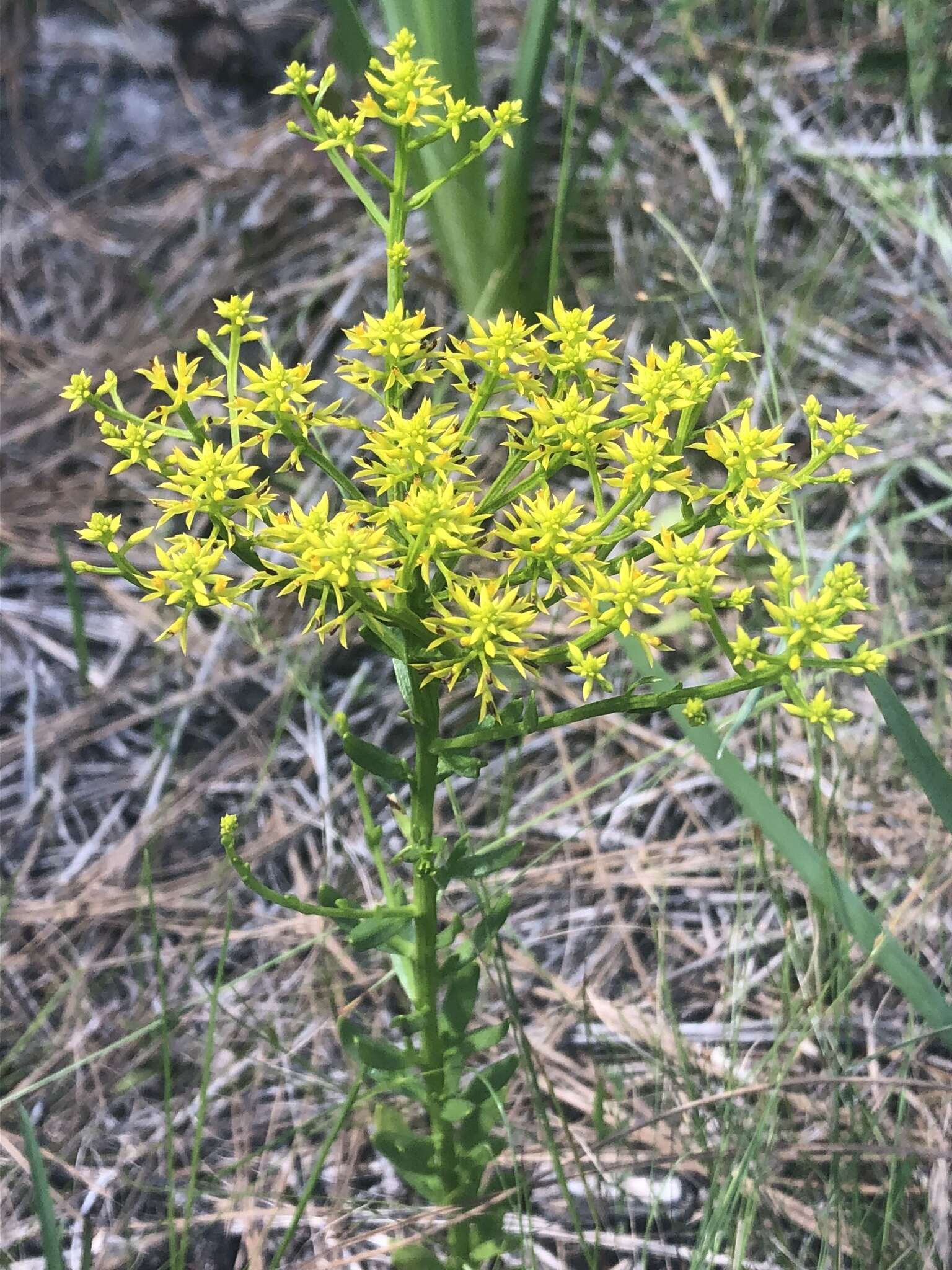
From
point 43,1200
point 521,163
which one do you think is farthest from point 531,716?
point 521,163

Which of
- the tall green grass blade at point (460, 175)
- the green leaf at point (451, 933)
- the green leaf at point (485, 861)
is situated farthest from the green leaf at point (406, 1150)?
the tall green grass blade at point (460, 175)

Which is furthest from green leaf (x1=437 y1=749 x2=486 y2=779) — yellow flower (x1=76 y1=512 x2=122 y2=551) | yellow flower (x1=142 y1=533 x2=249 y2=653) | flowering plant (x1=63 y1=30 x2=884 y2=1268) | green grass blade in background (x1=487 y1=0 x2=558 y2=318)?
green grass blade in background (x1=487 y1=0 x2=558 y2=318)

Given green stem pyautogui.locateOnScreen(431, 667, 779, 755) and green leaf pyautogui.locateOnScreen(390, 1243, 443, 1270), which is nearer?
green stem pyautogui.locateOnScreen(431, 667, 779, 755)

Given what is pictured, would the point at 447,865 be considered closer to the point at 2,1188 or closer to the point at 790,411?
the point at 2,1188

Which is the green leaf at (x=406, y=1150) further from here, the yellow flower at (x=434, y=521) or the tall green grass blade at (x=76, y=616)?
the tall green grass blade at (x=76, y=616)

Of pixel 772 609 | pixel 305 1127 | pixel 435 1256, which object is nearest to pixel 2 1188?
pixel 305 1127

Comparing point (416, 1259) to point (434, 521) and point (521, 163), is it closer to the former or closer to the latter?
point (434, 521)

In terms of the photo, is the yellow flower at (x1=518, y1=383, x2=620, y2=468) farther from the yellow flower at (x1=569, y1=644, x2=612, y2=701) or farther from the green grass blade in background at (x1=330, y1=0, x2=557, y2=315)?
the green grass blade in background at (x1=330, y1=0, x2=557, y2=315)
